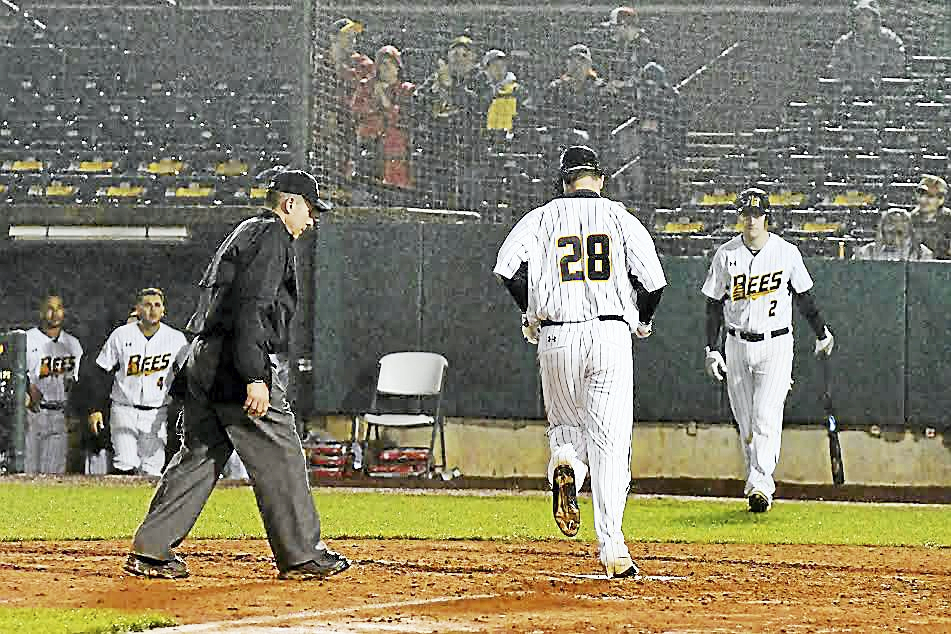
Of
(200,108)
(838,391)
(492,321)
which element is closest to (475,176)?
(492,321)

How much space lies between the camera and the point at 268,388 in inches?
235

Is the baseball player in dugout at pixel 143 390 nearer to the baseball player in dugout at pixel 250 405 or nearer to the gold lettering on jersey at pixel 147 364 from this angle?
the gold lettering on jersey at pixel 147 364

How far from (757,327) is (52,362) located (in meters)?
7.38

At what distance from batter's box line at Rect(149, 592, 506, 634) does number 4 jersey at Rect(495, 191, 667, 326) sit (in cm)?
132

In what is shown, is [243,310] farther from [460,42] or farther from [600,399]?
[460,42]

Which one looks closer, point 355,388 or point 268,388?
point 268,388

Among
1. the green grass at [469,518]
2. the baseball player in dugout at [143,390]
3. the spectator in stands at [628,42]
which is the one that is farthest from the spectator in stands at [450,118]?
the green grass at [469,518]

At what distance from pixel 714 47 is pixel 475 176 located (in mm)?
3181

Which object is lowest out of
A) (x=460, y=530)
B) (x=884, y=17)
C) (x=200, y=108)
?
(x=460, y=530)

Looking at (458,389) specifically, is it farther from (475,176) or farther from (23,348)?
(23,348)

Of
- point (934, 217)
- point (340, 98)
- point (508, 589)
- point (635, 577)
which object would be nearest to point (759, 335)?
point (635, 577)

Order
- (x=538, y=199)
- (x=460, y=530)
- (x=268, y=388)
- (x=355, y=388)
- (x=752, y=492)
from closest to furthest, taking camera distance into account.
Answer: (x=268, y=388) → (x=460, y=530) → (x=752, y=492) → (x=355, y=388) → (x=538, y=199)

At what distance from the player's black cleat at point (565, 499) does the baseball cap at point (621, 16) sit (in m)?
10.6

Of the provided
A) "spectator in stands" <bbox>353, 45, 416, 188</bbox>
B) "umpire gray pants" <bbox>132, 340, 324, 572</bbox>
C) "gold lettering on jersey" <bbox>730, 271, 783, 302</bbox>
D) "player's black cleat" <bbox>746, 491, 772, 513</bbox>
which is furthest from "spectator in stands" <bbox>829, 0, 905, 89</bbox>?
"umpire gray pants" <bbox>132, 340, 324, 572</bbox>
